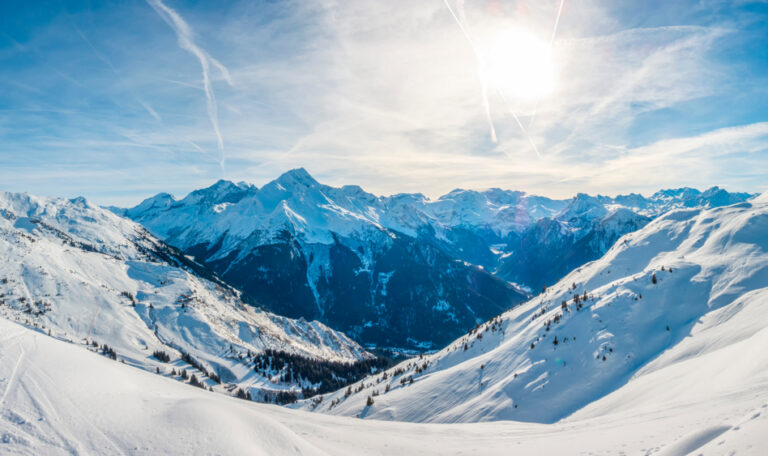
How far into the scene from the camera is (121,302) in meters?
132

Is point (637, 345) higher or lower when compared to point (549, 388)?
higher

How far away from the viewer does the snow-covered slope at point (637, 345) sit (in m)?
20.6

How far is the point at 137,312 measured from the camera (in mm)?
130375

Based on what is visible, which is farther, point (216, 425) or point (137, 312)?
point (137, 312)

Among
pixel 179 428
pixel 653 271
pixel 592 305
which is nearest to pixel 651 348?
pixel 592 305

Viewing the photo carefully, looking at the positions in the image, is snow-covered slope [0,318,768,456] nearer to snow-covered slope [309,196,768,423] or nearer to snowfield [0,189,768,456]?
snowfield [0,189,768,456]

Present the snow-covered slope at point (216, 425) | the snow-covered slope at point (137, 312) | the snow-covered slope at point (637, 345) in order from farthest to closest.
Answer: the snow-covered slope at point (137, 312) → the snow-covered slope at point (637, 345) → the snow-covered slope at point (216, 425)

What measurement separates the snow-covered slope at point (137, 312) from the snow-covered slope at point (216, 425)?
96.6 meters

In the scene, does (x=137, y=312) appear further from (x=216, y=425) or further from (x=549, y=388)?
(x=549, y=388)

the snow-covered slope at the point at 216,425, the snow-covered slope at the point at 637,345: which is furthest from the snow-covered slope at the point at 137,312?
the snow-covered slope at the point at 216,425

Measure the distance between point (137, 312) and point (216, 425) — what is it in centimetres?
15098

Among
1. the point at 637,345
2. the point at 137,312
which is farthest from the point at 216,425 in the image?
the point at 137,312

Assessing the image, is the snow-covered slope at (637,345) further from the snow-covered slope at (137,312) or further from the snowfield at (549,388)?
the snow-covered slope at (137,312)

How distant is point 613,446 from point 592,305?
2469cm
